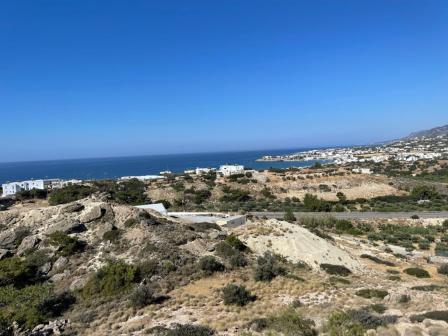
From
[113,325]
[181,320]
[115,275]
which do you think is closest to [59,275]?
[115,275]

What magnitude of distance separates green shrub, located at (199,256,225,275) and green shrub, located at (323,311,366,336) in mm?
9657

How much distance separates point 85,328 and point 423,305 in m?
14.1

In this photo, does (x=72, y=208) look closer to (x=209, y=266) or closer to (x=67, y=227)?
(x=67, y=227)

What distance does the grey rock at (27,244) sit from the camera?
2541cm

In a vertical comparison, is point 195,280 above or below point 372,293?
above

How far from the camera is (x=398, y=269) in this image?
85.6 feet

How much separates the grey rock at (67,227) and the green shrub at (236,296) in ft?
48.0

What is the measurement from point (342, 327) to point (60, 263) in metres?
18.0

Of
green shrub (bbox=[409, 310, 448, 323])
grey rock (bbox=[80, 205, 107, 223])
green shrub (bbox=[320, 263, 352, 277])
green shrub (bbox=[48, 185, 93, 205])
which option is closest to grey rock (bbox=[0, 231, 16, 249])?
grey rock (bbox=[80, 205, 107, 223])

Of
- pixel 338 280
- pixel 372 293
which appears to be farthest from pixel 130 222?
pixel 372 293

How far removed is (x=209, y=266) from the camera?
848 inches

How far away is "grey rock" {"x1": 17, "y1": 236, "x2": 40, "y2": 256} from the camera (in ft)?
83.4

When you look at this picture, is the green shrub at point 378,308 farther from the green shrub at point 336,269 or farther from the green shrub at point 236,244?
the green shrub at point 236,244

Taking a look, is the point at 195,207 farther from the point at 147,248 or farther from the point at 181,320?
the point at 181,320
